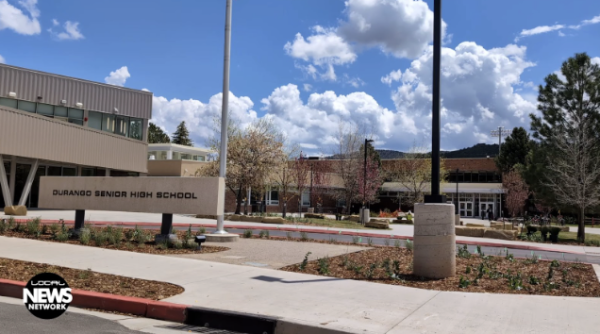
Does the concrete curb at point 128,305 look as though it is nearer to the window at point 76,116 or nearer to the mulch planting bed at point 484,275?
the mulch planting bed at point 484,275

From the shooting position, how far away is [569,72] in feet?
104

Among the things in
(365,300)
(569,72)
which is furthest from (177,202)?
(569,72)

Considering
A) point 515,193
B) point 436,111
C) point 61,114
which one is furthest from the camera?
point 515,193

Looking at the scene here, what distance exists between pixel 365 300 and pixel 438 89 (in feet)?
15.9

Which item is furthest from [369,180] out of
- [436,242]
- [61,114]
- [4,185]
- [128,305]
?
[128,305]

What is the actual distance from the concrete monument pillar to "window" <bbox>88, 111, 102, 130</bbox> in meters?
36.6

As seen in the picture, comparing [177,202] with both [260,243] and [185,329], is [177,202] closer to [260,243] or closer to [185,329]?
[260,243]

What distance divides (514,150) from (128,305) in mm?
64279

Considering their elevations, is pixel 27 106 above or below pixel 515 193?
above

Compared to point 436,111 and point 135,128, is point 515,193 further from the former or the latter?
point 436,111

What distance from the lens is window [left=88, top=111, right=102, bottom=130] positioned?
135ft

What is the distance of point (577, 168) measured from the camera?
2903 cm

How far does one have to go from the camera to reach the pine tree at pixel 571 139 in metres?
29.2

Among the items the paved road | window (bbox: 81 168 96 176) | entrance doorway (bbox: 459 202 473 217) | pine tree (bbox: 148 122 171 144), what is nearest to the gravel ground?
the paved road
